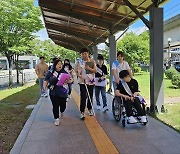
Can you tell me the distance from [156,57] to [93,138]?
301 cm

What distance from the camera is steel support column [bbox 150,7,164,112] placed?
6.44m

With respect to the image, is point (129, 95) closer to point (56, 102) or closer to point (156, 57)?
point (56, 102)

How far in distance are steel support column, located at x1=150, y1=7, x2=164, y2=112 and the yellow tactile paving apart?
1825 millimetres

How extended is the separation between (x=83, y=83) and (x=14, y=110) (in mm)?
2984

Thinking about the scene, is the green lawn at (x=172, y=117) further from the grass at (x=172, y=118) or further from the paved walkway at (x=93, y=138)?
the paved walkway at (x=93, y=138)

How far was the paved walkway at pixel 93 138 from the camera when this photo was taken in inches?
157

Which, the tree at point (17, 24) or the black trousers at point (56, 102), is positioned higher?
the tree at point (17, 24)

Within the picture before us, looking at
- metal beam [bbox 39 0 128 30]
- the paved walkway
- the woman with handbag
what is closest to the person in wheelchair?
the paved walkway

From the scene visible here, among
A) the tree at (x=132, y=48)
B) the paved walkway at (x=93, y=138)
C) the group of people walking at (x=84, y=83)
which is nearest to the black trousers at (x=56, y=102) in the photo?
the group of people walking at (x=84, y=83)

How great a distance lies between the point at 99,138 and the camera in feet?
14.9

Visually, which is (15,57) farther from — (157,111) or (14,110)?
(157,111)

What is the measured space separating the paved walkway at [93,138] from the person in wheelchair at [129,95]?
0.26 m

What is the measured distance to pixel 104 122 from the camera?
5719 mm

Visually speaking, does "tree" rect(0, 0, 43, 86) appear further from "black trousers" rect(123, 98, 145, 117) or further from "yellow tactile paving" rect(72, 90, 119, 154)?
"black trousers" rect(123, 98, 145, 117)
